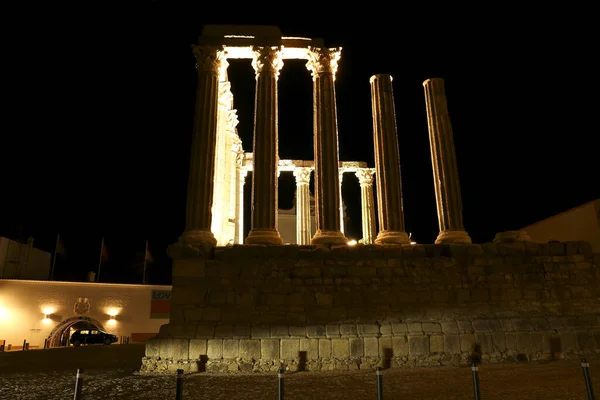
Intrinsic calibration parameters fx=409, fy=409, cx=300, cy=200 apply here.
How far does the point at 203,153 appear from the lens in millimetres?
13422

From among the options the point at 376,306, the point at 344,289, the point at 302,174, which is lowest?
the point at 376,306

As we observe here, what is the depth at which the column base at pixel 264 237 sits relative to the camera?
41.0ft

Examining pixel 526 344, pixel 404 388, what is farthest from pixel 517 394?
pixel 526 344

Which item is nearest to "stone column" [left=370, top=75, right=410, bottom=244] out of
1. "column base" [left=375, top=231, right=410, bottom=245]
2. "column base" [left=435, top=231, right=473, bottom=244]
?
"column base" [left=375, top=231, right=410, bottom=245]

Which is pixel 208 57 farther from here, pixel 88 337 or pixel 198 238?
pixel 88 337

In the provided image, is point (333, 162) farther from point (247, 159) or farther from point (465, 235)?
point (247, 159)

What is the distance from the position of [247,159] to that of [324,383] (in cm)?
1795

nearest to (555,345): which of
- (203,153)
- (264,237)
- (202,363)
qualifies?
(264,237)

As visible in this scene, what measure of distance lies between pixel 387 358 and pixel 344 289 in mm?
2092

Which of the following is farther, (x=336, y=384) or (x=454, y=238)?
(x=454, y=238)

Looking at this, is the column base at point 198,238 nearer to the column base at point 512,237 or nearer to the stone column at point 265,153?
the stone column at point 265,153

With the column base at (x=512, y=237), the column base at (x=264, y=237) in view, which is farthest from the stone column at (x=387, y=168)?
the column base at (x=264, y=237)

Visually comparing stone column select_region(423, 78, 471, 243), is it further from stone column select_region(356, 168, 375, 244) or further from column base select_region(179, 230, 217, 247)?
stone column select_region(356, 168, 375, 244)

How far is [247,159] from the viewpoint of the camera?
81.6ft
